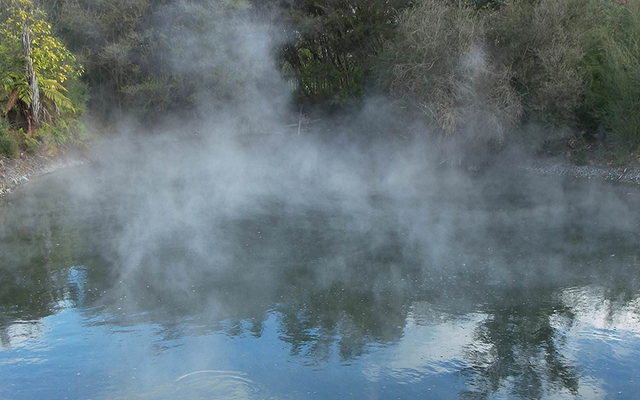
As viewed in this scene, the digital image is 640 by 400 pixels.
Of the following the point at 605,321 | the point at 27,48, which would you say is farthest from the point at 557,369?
the point at 27,48

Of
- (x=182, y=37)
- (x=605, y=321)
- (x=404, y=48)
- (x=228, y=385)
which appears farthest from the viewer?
(x=182, y=37)

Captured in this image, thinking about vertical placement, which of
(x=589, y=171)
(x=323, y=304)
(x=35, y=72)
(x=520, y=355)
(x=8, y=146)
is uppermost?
(x=35, y=72)

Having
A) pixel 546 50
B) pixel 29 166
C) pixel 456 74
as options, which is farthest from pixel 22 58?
pixel 546 50

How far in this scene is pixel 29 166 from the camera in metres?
16.4

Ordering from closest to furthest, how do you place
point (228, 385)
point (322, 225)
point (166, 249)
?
point (228, 385) → point (166, 249) → point (322, 225)

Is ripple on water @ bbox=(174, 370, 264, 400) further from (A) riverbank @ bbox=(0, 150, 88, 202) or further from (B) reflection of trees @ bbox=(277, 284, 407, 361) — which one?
(A) riverbank @ bbox=(0, 150, 88, 202)

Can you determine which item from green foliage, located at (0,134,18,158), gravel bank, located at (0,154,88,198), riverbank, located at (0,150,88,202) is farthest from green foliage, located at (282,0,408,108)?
green foliage, located at (0,134,18,158)

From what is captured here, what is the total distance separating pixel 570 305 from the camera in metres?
8.73

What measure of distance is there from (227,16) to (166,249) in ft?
41.2

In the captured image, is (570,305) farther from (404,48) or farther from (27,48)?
(27,48)

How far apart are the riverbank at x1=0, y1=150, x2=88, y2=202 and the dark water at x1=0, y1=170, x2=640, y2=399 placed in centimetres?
187

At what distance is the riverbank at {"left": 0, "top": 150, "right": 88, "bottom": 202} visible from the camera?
15133 millimetres

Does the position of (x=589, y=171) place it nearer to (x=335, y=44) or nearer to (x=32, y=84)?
(x=335, y=44)

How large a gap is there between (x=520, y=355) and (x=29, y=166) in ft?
45.1
